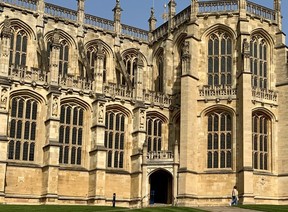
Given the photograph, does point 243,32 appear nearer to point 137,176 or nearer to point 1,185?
point 137,176

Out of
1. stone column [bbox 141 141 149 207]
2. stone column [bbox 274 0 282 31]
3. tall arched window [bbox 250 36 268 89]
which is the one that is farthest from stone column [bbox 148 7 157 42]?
stone column [bbox 141 141 149 207]

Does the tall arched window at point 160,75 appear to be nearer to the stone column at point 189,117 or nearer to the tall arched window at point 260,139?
the stone column at point 189,117

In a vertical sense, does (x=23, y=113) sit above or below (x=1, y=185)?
above

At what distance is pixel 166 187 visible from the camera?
47188mm

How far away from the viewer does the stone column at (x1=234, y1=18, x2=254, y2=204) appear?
140 ft

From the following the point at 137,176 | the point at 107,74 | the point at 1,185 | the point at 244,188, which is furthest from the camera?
the point at 107,74

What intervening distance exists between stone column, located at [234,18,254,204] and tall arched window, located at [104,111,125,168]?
9973 millimetres

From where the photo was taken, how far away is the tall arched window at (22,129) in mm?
41875

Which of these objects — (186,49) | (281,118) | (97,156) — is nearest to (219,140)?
(281,118)

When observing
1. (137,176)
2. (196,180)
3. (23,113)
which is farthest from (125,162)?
(23,113)

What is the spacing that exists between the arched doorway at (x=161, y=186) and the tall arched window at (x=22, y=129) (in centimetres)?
1106

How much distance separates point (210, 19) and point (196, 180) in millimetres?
14331

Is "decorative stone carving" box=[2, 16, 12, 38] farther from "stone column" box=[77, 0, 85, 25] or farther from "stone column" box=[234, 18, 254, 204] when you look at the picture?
"stone column" box=[234, 18, 254, 204]

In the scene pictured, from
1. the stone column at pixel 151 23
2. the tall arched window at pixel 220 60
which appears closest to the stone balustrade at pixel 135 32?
the stone column at pixel 151 23
